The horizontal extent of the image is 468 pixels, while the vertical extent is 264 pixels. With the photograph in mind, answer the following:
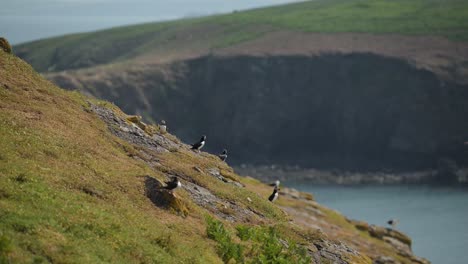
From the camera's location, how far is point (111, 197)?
31.3 metres

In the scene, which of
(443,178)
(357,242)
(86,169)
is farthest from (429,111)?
(86,169)

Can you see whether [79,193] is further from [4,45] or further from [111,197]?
[4,45]

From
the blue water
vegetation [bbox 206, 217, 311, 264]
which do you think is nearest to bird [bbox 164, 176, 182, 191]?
vegetation [bbox 206, 217, 311, 264]

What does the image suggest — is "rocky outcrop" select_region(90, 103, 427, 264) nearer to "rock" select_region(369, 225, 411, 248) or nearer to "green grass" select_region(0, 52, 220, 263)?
"green grass" select_region(0, 52, 220, 263)

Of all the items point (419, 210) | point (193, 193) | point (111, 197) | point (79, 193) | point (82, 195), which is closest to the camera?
point (82, 195)

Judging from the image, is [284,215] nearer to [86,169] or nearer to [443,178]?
[86,169]

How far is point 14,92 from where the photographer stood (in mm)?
39344

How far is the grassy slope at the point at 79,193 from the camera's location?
83.7 ft

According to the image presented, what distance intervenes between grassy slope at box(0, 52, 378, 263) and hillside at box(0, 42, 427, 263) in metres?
0.05

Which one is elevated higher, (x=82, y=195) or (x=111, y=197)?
(x=111, y=197)

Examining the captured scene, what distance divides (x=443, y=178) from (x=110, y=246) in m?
159

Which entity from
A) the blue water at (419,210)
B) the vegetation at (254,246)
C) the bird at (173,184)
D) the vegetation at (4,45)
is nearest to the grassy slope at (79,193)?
the vegetation at (254,246)

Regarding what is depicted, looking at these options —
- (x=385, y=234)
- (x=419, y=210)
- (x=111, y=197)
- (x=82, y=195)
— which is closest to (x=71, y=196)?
(x=82, y=195)

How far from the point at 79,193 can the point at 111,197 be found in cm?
146
